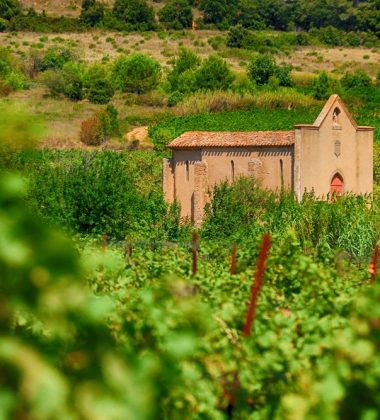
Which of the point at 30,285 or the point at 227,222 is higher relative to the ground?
the point at 30,285

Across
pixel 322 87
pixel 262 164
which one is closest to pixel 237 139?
pixel 262 164

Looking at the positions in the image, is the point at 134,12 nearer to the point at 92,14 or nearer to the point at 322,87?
the point at 92,14

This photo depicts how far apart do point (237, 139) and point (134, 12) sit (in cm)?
6590

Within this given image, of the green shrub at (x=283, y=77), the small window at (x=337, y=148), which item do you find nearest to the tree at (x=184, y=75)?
the green shrub at (x=283, y=77)

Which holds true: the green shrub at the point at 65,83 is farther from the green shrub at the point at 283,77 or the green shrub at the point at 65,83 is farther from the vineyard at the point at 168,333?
the vineyard at the point at 168,333

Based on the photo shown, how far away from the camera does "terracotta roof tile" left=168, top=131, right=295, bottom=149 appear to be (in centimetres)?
3509

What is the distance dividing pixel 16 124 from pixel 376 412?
197 centimetres

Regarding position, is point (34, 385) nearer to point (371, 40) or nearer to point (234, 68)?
point (234, 68)

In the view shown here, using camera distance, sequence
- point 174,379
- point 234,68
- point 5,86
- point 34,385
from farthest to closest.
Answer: point 234,68
point 5,86
point 174,379
point 34,385

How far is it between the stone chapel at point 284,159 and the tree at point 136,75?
100 feet

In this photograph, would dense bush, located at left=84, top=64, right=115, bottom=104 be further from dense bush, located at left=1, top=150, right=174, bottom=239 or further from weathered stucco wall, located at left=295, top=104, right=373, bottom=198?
dense bush, located at left=1, top=150, right=174, bottom=239

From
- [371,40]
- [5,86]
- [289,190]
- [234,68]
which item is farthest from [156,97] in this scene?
[371,40]

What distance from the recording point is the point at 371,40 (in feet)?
326

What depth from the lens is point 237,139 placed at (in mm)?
35969
